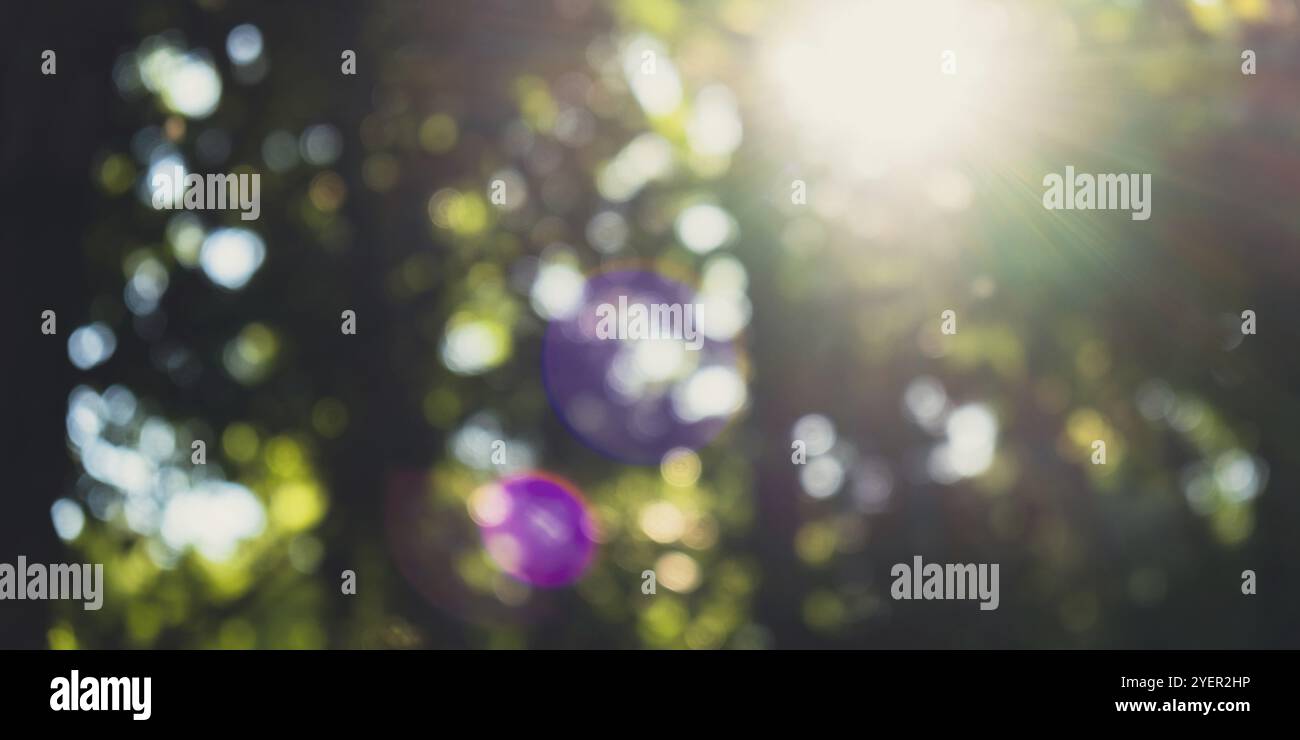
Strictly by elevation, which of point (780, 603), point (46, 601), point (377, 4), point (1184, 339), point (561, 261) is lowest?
point (780, 603)

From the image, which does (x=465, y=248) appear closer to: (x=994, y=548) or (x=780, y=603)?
(x=780, y=603)

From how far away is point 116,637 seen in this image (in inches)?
244

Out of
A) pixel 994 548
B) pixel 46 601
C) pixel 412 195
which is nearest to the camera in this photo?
pixel 46 601

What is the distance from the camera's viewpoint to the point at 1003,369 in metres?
9.66

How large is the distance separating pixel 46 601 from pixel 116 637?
1.45 meters

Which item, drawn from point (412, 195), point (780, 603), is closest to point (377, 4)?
point (412, 195)

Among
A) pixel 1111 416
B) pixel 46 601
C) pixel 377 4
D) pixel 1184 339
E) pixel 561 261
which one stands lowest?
pixel 46 601

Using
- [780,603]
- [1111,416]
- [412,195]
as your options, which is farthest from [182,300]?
[1111,416]

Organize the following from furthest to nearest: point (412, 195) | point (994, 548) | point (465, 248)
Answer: point (994, 548) → point (465, 248) → point (412, 195)

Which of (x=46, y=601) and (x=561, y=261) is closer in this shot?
(x=46, y=601)

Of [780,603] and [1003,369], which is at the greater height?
[1003,369]

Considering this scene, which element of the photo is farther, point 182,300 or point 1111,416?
point 1111,416

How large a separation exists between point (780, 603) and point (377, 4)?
537cm

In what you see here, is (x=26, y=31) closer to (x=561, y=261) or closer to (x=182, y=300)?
(x=182, y=300)
